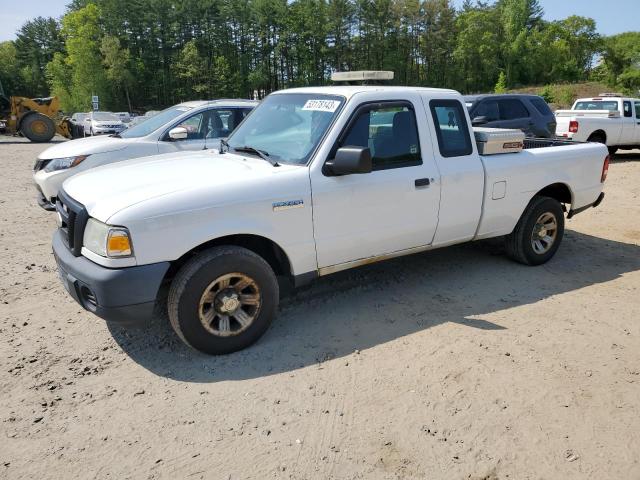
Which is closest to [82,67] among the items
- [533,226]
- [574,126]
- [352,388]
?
[574,126]

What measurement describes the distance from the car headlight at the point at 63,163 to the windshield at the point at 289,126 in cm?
384

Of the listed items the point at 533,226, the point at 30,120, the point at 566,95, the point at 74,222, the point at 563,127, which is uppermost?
the point at 566,95

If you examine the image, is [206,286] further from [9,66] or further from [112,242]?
[9,66]

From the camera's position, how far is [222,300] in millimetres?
3727

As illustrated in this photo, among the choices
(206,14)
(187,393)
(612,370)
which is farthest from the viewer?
(206,14)

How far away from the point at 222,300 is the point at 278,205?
0.81 m

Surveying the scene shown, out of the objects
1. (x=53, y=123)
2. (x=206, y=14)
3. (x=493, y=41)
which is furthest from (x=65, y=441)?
(x=493, y=41)

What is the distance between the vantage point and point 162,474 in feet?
8.80

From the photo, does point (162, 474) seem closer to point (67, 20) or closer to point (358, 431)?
point (358, 431)

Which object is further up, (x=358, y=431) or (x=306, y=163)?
(x=306, y=163)

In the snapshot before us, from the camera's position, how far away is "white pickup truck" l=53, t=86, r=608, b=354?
342cm

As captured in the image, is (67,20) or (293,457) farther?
(67,20)

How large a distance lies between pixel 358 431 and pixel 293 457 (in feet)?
1.42

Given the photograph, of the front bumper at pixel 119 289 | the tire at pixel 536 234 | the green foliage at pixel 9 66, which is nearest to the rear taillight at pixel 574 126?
the tire at pixel 536 234
